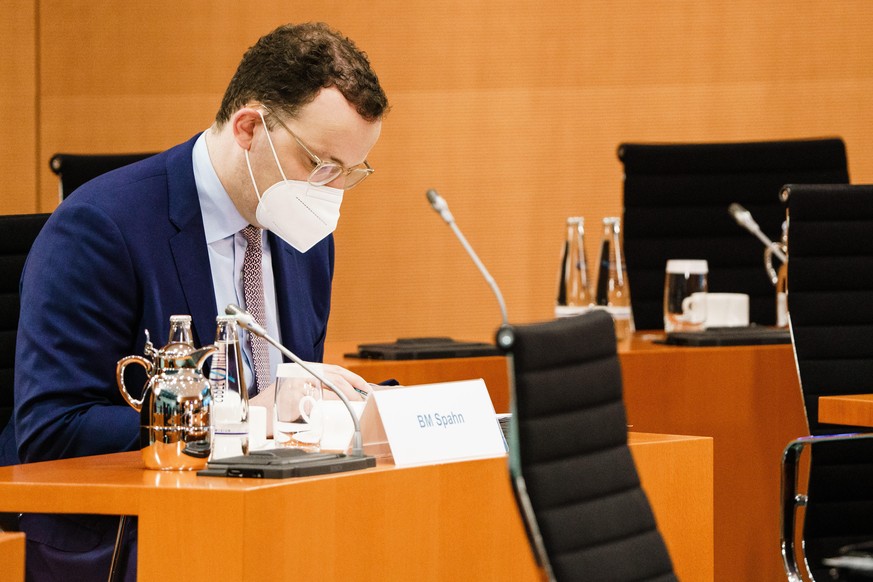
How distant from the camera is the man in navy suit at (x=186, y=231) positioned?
2.07 metres

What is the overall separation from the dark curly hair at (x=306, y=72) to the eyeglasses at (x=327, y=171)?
4 cm

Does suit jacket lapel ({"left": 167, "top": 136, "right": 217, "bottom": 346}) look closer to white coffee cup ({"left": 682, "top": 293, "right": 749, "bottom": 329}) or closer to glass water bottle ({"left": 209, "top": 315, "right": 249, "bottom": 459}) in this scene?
glass water bottle ({"left": 209, "top": 315, "right": 249, "bottom": 459})

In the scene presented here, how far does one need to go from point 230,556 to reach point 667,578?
500mm

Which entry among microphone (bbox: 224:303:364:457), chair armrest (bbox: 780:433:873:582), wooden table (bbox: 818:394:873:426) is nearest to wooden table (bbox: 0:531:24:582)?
microphone (bbox: 224:303:364:457)

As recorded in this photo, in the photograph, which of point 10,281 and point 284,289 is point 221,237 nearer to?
point 284,289

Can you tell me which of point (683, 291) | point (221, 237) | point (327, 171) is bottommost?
point (683, 291)

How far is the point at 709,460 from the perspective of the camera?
2.08 m

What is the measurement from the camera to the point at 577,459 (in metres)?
1.44

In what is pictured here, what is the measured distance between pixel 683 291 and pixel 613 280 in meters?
0.19

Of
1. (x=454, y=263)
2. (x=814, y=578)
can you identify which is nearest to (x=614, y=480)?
(x=814, y=578)

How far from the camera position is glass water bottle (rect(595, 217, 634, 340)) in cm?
359

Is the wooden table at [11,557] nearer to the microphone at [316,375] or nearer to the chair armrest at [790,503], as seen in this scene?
the microphone at [316,375]

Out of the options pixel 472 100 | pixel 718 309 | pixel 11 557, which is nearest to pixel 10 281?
pixel 11 557

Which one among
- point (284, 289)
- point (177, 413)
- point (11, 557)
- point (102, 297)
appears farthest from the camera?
point (284, 289)
